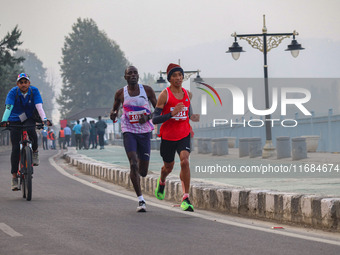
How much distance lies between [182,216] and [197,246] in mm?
2705

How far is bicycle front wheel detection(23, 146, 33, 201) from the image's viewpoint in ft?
40.0

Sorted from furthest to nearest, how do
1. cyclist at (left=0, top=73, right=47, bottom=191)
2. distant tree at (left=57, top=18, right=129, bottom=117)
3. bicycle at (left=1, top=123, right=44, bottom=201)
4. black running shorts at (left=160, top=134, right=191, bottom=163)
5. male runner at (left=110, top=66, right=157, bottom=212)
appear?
distant tree at (left=57, top=18, right=129, bottom=117)
cyclist at (left=0, top=73, right=47, bottom=191)
bicycle at (left=1, top=123, right=44, bottom=201)
male runner at (left=110, top=66, right=157, bottom=212)
black running shorts at (left=160, top=134, right=191, bottom=163)

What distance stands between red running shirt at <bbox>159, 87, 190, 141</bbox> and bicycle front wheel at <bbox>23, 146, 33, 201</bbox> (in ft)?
8.24

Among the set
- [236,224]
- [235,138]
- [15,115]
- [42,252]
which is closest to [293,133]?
[235,138]

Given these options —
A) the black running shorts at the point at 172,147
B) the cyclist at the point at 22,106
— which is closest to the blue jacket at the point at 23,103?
the cyclist at the point at 22,106

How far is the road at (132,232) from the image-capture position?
285 inches

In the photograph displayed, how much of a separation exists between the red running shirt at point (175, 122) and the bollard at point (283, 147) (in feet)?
50.1

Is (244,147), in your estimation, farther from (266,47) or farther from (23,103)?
(23,103)

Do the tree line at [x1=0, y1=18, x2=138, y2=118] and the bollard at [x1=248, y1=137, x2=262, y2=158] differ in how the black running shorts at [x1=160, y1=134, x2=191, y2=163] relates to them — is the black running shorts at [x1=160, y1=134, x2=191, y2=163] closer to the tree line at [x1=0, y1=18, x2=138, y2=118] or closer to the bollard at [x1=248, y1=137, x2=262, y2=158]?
the bollard at [x1=248, y1=137, x2=262, y2=158]

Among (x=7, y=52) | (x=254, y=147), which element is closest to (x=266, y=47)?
(x=254, y=147)

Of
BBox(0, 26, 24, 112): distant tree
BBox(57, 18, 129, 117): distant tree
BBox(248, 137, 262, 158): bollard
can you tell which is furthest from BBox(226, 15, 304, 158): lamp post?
BBox(57, 18, 129, 117): distant tree

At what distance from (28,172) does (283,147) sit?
585 inches

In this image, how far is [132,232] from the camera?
330 inches

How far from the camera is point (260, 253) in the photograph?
6.93 meters
